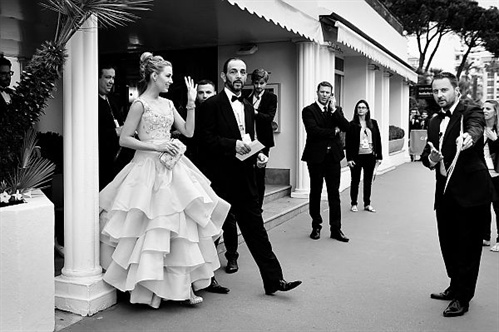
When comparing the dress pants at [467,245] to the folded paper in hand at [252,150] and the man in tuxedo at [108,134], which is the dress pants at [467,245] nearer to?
the folded paper in hand at [252,150]

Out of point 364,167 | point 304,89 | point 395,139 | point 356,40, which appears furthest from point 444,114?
point 395,139

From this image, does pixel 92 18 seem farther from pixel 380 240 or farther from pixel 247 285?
pixel 380 240

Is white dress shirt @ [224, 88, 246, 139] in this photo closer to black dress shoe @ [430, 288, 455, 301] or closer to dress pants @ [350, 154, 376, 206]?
black dress shoe @ [430, 288, 455, 301]

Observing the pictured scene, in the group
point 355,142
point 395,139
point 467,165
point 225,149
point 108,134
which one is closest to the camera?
point 467,165

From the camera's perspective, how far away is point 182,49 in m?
11.4

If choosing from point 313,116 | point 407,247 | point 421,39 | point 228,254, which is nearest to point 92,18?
point 228,254

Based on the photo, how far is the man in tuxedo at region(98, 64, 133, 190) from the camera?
5.36 m

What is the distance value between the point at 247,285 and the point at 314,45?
6.00m

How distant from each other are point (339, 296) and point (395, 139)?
15.4m

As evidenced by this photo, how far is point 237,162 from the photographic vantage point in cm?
486

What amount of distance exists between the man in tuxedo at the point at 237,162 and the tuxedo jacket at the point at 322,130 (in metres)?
1.94

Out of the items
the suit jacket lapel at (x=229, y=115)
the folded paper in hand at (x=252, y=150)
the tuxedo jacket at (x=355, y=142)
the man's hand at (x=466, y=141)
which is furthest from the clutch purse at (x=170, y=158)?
the tuxedo jacket at (x=355, y=142)

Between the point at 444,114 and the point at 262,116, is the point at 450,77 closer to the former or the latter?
the point at 444,114

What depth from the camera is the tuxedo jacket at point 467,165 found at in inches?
174
